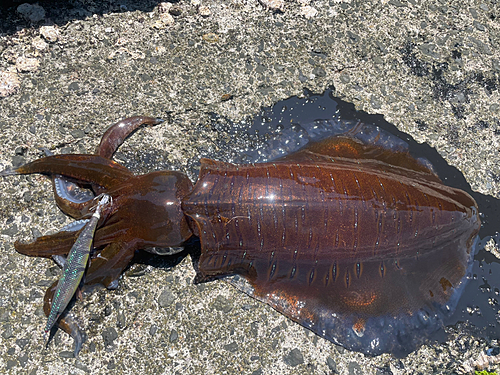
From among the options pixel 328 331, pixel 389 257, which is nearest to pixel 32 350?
pixel 328 331

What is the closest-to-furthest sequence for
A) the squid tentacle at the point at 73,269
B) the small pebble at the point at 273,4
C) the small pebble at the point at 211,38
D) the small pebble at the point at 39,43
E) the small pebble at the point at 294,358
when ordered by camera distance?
the squid tentacle at the point at 73,269, the small pebble at the point at 294,358, the small pebble at the point at 39,43, the small pebble at the point at 211,38, the small pebble at the point at 273,4

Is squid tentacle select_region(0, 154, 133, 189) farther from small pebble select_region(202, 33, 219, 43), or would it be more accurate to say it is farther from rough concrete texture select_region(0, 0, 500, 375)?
small pebble select_region(202, 33, 219, 43)

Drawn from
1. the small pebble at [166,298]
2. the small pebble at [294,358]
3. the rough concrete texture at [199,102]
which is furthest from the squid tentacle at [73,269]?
the small pebble at [294,358]

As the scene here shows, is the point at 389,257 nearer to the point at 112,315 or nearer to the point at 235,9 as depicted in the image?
the point at 112,315

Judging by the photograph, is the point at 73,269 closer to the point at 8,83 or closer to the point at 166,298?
the point at 166,298

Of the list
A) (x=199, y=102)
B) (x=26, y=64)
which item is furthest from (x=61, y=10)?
(x=199, y=102)

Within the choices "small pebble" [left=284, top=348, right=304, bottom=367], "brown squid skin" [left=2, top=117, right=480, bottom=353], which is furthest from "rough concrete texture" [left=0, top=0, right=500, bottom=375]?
"brown squid skin" [left=2, top=117, right=480, bottom=353]

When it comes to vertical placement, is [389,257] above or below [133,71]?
below

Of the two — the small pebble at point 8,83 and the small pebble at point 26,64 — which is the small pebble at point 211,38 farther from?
the small pebble at point 8,83

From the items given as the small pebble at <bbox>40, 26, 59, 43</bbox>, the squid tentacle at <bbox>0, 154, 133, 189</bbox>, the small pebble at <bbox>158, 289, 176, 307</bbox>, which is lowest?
the small pebble at <bbox>158, 289, 176, 307</bbox>
